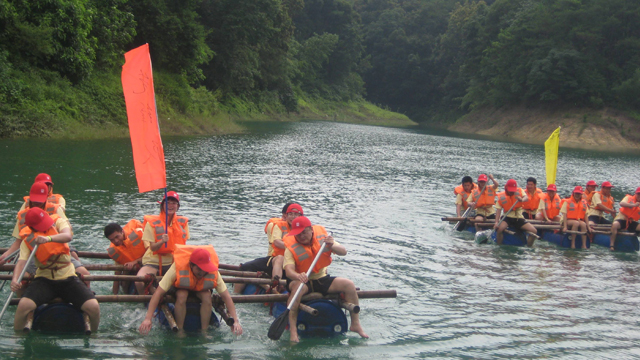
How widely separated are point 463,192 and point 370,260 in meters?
5.62

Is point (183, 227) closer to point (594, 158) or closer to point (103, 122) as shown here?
point (103, 122)

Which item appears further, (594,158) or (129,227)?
(594,158)

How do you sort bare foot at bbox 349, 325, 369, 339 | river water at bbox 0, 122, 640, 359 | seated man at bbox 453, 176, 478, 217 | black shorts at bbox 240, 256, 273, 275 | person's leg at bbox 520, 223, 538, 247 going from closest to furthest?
river water at bbox 0, 122, 640, 359
bare foot at bbox 349, 325, 369, 339
black shorts at bbox 240, 256, 273, 275
person's leg at bbox 520, 223, 538, 247
seated man at bbox 453, 176, 478, 217

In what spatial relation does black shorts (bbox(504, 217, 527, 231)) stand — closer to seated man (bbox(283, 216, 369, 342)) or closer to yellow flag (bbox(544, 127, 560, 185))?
yellow flag (bbox(544, 127, 560, 185))

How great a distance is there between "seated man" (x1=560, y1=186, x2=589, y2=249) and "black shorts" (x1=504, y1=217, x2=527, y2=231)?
1.17 meters

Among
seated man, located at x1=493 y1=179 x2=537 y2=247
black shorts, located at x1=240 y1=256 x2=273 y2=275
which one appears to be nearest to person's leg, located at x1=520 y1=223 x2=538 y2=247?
seated man, located at x1=493 y1=179 x2=537 y2=247

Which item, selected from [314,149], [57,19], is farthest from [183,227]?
[314,149]

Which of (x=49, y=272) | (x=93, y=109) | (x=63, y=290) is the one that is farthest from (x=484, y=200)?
(x=93, y=109)

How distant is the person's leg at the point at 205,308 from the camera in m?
9.28

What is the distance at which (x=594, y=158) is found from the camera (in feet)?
151

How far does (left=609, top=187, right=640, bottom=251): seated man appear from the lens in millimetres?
17438

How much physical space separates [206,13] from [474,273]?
51.9m

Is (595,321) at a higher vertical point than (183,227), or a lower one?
lower

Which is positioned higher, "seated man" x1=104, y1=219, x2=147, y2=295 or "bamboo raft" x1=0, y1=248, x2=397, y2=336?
"seated man" x1=104, y1=219, x2=147, y2=295
